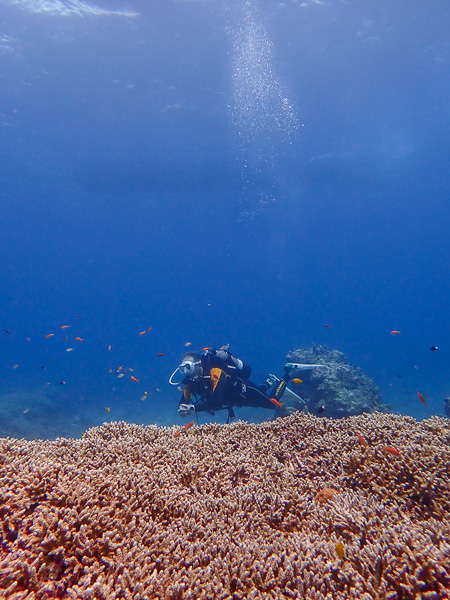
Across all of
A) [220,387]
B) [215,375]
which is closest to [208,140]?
[215,375]

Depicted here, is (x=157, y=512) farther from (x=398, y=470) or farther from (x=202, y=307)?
(x=202, y=307)

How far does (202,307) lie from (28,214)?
9641 centimetres

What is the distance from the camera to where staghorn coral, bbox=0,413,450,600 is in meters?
2.12

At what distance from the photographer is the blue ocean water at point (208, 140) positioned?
70.7 feet

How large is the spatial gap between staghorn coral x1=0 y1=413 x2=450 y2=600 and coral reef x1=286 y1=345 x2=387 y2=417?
8.95 meters

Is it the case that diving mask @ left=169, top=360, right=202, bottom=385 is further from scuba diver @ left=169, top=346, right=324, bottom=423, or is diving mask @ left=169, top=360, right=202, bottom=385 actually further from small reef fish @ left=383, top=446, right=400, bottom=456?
small reef fish @ left=383, top=446, right=400, bottom=456

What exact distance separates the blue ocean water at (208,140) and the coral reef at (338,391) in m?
8.58

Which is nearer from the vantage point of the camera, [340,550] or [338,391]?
[340,550]

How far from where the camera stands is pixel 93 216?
57781 mm

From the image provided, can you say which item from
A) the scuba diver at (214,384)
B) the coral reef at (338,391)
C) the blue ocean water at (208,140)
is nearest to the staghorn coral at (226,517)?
the scuba diver at (214,384)

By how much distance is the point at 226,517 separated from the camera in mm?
3092

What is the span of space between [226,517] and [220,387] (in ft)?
18.3

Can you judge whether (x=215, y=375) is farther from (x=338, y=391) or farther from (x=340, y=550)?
(x=338, y=391)

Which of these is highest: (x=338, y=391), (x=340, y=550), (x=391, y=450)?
(x=338, y=391)
